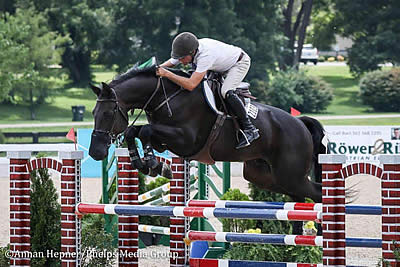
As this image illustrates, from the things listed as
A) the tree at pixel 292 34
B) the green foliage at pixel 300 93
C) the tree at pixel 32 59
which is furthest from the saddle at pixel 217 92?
the tree at pixel 292 34

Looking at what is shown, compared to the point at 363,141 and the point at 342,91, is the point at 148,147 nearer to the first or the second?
the point at 363,141

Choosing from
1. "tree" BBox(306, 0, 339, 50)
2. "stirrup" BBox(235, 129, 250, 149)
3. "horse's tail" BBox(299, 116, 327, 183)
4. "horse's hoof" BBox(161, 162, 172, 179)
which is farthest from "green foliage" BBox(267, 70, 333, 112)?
"horse's hoof" BBox(161, 162, 172, 179)

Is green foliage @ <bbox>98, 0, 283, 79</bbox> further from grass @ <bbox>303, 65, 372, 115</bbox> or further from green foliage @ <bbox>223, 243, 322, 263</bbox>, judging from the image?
green foliage @ <bbox>223, 243, 322, 263</bbox>

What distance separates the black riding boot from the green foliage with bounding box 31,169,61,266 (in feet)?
5.24

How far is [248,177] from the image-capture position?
6.86 m

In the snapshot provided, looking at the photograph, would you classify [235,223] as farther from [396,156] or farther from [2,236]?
[2,236]

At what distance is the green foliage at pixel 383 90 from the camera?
3303 centimetres

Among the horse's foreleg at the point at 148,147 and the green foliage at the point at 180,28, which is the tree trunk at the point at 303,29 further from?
the horse's foreleg at the point at 148,147

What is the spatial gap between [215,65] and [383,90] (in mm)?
28386

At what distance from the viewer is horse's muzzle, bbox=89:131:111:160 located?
19.2ft

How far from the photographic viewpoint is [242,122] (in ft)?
20.4

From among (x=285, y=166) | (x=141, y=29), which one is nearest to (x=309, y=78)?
(x=141, y=29)

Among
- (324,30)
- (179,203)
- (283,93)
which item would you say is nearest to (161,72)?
(179,203)

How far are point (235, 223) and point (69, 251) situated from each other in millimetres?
2177
